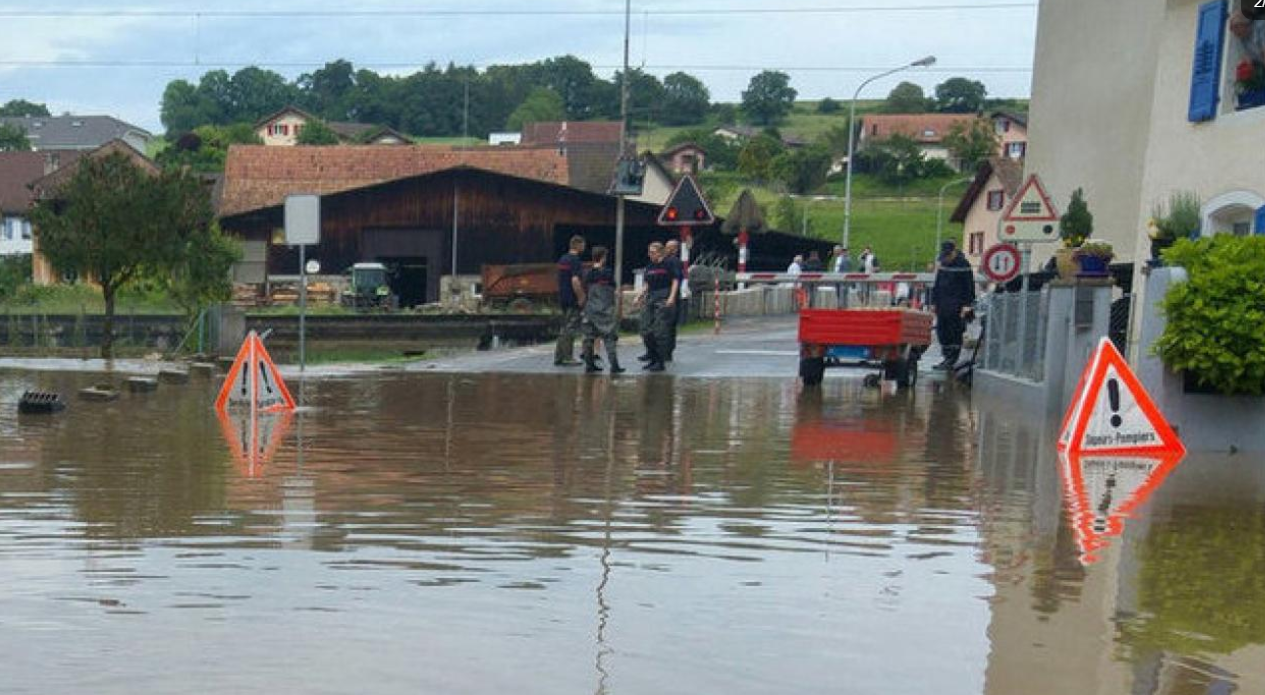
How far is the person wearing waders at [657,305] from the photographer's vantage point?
2205cm

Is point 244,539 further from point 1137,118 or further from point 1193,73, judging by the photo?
point 1137,118

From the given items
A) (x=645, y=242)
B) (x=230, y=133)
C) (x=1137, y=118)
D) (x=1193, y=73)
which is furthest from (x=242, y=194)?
(x=230, y=133)

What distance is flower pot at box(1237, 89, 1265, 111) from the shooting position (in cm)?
1794

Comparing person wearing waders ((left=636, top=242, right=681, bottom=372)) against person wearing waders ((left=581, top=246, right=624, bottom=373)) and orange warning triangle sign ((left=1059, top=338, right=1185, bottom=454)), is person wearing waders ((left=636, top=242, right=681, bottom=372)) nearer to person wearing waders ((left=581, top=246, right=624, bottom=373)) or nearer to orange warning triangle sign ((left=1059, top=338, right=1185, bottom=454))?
person wearing waders ((left=581, top=246, right=624, bottom=373))

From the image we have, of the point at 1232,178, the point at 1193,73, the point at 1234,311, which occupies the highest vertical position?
the point at 1193,73

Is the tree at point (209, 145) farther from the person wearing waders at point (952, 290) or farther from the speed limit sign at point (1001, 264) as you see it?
the speed limit sign at point (1001, 264)

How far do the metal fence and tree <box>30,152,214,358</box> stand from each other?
15642mm

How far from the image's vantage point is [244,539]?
809 centimetres

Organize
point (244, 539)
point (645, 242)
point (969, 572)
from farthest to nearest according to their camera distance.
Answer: point (645, 242) → point (244, 539) → point (969, 572)

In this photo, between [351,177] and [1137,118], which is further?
[351,177]

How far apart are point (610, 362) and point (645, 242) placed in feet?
113

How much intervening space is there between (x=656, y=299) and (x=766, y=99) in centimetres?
17161

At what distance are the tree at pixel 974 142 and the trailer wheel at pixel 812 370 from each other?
8886 centimetres

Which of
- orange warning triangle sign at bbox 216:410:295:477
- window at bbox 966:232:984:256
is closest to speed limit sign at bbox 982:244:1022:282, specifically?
orange warning triangle sign at bbox 216:410:295:477
